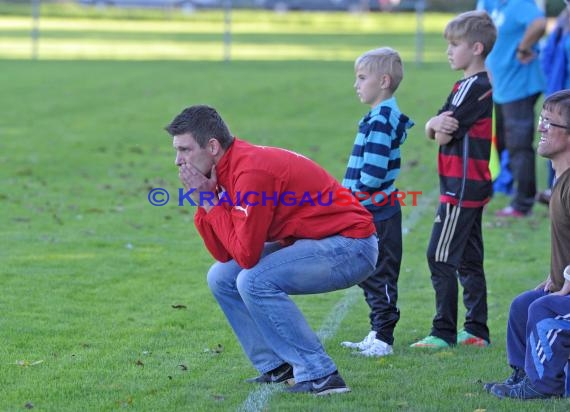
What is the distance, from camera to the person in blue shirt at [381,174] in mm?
6227

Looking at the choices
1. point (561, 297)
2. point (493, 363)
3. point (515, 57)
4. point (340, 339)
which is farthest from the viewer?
point (515, 57)

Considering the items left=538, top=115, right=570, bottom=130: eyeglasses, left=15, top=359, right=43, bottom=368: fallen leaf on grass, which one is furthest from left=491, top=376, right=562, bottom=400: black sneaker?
left=15, top=359, right=43, bottom=368: fallen leaf on grass

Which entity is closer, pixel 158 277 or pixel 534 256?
pixel 158 277

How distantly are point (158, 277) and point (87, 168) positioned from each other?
5609 millimetres

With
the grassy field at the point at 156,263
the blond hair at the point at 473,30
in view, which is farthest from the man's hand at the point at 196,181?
the blond hair at the point at 473,30

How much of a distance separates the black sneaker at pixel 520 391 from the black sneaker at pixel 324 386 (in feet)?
2.43

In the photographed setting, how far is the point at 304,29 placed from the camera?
44.2 meters

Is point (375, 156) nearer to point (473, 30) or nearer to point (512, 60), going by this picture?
point (473, 30)

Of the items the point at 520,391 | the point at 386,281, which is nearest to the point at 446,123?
the point at 386,281

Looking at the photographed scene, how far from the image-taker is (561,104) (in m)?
5.41

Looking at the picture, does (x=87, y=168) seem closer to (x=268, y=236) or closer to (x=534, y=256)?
(x=534, y=256)

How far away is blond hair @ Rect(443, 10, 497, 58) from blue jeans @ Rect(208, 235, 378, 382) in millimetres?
1591

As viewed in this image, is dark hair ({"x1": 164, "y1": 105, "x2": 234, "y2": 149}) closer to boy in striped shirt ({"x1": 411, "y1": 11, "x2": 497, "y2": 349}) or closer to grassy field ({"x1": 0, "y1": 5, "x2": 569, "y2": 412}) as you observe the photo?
grassy field ({"x1": 0, "y1": 5, "x2": 569, "y2": 412})

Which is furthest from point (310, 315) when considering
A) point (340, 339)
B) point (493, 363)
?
point (493, 363)
